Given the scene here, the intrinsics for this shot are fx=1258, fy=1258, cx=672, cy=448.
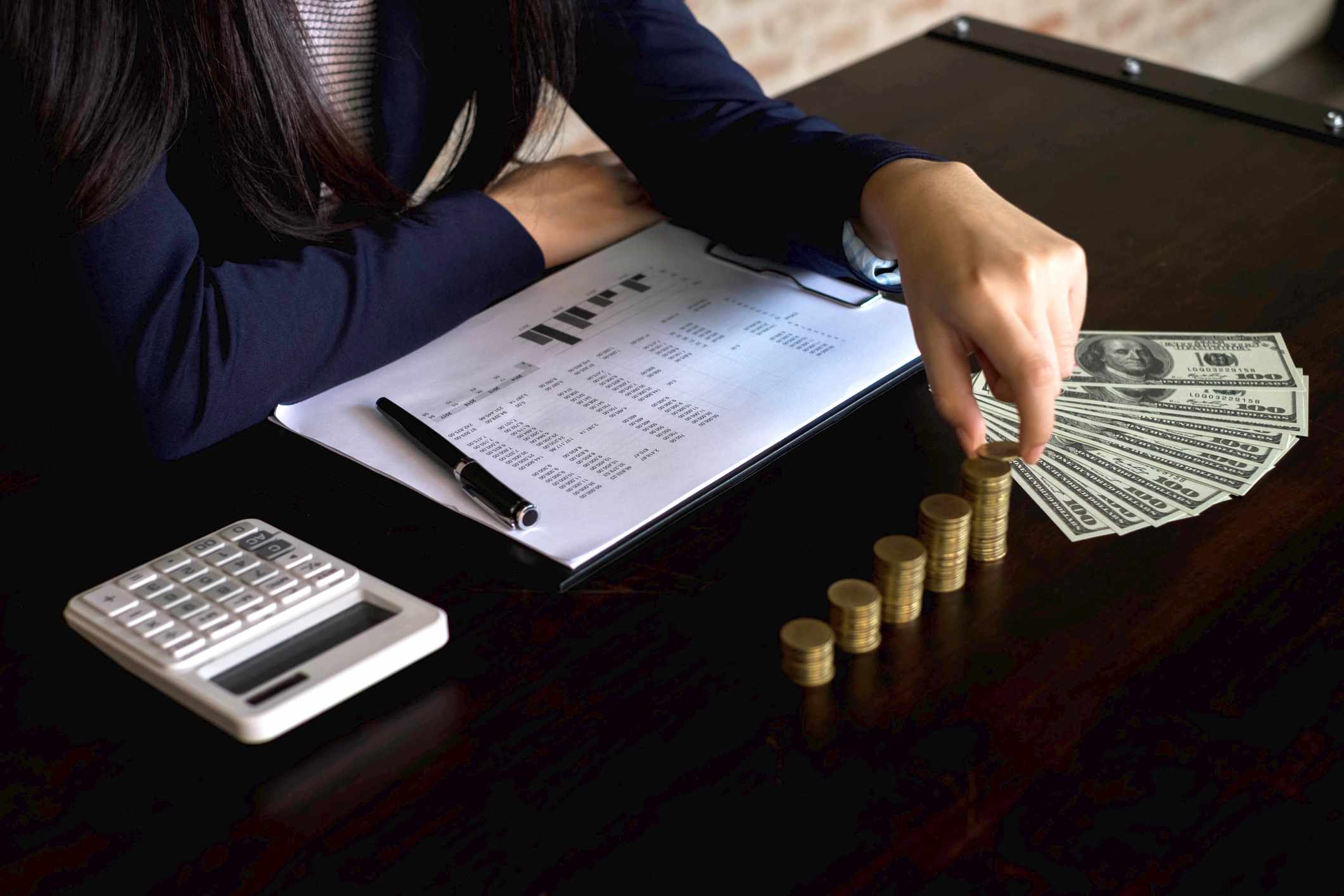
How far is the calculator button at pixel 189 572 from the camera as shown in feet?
2.26

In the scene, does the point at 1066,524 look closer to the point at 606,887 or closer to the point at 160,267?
the point at 606,887

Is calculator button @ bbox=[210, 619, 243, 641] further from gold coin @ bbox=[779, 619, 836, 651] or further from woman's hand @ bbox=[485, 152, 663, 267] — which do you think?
woman's hand @ bbox=[485, 152, 663, 267]

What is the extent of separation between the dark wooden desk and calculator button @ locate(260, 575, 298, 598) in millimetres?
65

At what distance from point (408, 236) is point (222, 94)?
17 cm

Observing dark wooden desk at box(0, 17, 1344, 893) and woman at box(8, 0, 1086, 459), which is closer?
dark wooden desk at box(0, 17, 1344, 893)

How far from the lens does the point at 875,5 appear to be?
286 cm

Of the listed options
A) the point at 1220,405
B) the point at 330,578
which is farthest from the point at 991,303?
the point at 330,578

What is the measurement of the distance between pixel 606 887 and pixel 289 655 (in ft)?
0.71

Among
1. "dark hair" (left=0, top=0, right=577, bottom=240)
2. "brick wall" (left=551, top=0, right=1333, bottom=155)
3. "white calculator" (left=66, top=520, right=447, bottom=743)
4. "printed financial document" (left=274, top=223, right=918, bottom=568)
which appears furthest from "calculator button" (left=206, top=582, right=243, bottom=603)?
"brick wall" (left=551, top=0, right=1333, bottom=155)

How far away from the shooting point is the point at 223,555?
71cm

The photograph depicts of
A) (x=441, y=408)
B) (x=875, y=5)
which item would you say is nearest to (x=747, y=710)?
(x=441, y=408)

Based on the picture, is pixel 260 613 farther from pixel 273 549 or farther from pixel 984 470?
pixel 984 470

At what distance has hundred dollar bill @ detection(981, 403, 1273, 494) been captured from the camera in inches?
29.9

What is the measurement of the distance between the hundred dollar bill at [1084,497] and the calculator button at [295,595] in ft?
1.39
